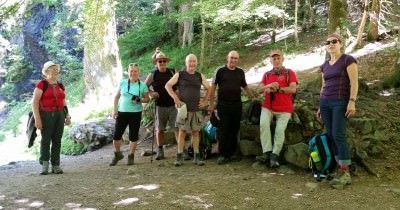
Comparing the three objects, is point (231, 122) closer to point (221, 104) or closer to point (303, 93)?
point (221, 104)

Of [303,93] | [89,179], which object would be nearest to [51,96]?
[89,179]

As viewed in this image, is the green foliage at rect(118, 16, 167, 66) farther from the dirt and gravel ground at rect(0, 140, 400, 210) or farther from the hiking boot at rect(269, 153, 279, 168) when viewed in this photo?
the hiking boot at rect(269, 153, 279, 168)

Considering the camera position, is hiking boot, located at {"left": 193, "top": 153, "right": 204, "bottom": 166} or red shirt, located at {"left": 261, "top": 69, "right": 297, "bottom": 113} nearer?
red shirt, located at {"left": 261, "top": 69, "right": 297, "bottom": 113}

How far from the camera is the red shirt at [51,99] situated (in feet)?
20.6

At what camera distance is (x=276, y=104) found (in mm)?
6152

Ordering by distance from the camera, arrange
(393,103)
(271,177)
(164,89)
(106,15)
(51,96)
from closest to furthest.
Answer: (271,177), (51,96), (164,89), (393,103), (106,15)

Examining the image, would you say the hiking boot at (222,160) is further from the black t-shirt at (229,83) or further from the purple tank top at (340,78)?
the purple tank top at (340,78)

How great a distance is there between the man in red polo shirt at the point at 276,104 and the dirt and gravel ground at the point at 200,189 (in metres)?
0.31

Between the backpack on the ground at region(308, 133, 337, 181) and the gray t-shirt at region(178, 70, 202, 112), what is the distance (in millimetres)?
2037

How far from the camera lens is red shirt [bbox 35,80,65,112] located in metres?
6.27

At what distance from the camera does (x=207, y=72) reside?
18.2 m

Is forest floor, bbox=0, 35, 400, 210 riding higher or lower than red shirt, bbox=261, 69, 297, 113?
lower

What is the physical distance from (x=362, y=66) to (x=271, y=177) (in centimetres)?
895

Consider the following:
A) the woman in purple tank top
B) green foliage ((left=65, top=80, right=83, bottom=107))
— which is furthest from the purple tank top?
green foliage ((left=65, top=80, right=83, bottom=107))
